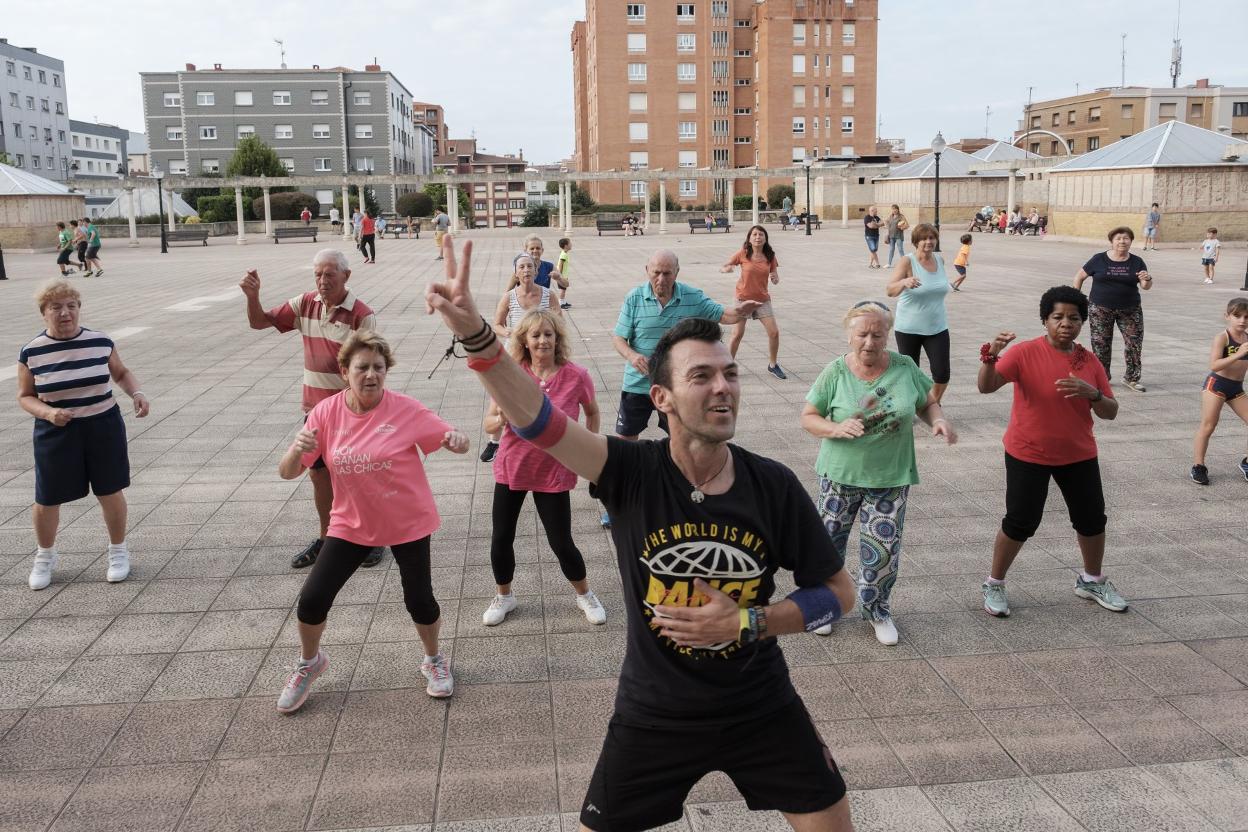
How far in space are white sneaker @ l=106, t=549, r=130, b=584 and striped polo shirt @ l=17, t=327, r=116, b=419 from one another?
0.83 m

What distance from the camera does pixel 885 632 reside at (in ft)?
16.5

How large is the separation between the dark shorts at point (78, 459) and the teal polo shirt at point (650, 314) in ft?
10.5

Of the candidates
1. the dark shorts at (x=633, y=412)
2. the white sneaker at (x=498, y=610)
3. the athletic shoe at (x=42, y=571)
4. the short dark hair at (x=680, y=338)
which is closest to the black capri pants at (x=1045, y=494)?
the dark shorts at (x=633, y=412)

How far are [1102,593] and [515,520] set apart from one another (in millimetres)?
3133

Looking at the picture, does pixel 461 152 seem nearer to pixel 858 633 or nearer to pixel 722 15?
pixel 722 15

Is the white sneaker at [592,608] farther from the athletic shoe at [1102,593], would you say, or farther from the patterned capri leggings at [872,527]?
the athletic shoe at [1102,593]

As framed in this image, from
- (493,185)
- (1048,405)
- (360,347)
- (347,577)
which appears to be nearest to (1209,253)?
(1048,405)

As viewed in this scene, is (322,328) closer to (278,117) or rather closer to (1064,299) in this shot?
(1064,299)

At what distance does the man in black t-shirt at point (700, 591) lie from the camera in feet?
8.39

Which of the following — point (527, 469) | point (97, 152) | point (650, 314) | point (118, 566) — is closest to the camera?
point (527, 469)

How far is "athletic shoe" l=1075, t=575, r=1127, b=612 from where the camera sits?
17.4 feet

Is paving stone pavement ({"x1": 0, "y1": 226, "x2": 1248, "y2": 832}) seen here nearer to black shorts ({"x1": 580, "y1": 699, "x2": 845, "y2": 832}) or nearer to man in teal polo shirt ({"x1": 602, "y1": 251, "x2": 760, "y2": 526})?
man in teal polo shirt ({"x1": 602, "y1": 251, "x2": 760, "y2": 526})

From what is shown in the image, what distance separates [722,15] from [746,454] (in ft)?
293

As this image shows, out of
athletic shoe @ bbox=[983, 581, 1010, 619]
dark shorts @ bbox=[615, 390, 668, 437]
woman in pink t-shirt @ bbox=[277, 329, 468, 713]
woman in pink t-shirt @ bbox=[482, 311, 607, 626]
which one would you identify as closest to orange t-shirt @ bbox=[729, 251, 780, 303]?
dark shorts @ bbox=[615, 390, 668, 437]
